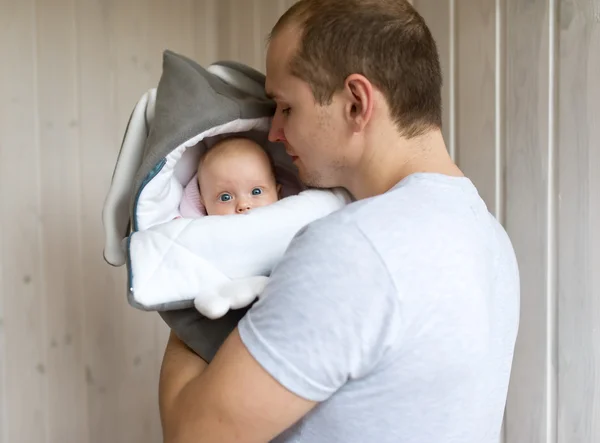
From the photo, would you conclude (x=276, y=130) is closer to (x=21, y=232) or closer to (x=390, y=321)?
(x=390, y=321)

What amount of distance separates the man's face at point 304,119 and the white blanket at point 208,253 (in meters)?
0.09

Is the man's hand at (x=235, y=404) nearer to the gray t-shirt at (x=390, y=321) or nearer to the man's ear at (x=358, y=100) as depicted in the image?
the gray t-shirt at (x=390, y=321)

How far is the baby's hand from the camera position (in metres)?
0.96

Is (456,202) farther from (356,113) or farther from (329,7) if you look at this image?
(329,7)

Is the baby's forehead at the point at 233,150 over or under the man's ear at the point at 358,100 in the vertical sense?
under

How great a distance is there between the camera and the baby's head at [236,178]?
3.86 ft

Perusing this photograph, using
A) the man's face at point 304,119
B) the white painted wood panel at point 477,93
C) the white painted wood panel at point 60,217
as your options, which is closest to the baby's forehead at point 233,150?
the man's face at point 304,119

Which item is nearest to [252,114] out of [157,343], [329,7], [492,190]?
[329,7]

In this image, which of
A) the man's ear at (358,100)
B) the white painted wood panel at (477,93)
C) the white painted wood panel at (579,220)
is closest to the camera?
the man's ear at (358,100)

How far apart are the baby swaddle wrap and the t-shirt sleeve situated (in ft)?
0.61

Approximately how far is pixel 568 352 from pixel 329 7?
2.72 feet

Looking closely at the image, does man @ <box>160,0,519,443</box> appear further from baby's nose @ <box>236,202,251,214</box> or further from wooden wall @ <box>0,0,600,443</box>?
wooden wall @ <box>0,0,600,443</box>

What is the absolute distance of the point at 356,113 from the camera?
0.98 meters

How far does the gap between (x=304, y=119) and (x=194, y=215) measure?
330 mm
